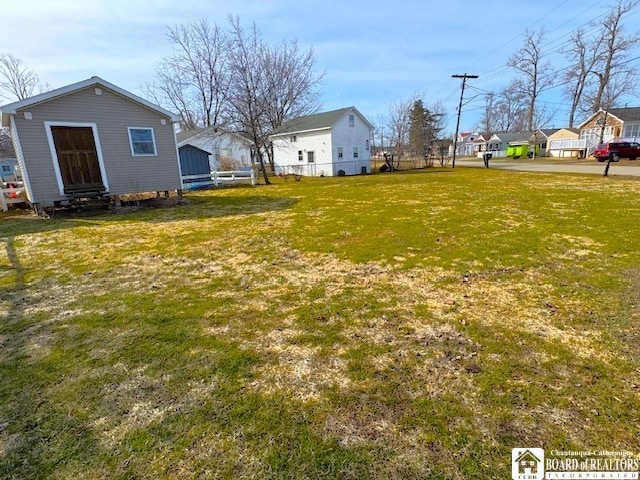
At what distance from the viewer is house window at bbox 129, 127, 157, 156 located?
1195 cm

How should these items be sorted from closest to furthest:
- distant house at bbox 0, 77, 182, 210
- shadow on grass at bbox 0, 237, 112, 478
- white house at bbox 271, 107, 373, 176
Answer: shadow on grass at bbox 0, 237, 112, 478 < distant house at bbox 0, 77, 182, 210 < white house at bbox 271, 107, 373, 176

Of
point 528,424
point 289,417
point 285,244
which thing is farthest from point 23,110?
point 528,424

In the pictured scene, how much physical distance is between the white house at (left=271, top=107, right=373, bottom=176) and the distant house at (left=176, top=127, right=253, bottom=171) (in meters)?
3.46

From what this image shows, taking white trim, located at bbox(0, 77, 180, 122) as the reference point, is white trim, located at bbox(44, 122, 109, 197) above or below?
below

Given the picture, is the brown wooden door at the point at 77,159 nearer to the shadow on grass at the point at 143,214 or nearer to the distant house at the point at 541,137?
the shadow on grass at the point at 143,214

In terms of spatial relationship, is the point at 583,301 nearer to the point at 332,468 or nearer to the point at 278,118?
the point at 332,468

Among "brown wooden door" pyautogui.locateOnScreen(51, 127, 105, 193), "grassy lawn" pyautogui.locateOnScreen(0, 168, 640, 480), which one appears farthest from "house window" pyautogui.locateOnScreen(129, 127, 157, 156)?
"grassy lawn" pyautogui.locateOnScreen(0, 168, 640, 480)

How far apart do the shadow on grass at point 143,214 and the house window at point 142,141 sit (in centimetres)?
195

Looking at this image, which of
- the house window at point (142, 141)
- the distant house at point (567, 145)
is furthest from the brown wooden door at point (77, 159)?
the distant house at point (567, 145)

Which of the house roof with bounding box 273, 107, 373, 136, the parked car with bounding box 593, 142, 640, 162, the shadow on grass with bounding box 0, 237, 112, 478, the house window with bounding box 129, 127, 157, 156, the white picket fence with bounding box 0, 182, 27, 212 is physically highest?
the house roof with bounding box 273, 107, 373, 136

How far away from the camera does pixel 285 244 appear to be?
655cm

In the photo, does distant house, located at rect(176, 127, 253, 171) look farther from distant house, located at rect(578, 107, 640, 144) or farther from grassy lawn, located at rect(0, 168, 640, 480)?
distant house, located at rect(578, 107, 640, 144)

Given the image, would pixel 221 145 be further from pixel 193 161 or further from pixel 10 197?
pixel 10 197

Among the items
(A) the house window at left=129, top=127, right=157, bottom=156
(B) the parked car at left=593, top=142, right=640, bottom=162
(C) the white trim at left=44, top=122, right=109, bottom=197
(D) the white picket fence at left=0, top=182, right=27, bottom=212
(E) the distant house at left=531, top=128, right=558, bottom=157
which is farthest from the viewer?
(E) the distant house at left=531, top=128, right=558, bottom=157
